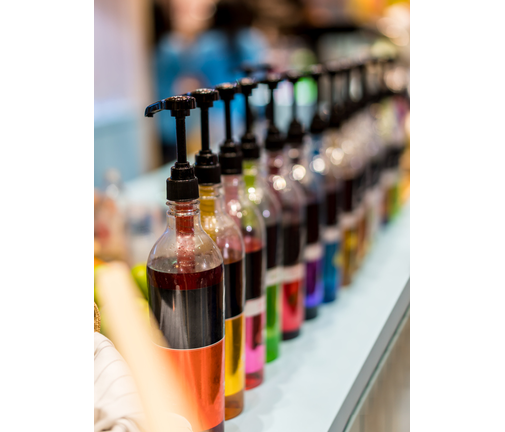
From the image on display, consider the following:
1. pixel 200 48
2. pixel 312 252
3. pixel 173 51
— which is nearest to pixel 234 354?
pixel 312 252

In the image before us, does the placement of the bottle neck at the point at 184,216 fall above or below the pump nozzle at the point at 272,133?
below

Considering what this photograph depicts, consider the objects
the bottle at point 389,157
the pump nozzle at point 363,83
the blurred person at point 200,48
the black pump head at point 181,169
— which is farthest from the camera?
the blurred person at point 200,48

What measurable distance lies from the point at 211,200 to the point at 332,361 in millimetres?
379

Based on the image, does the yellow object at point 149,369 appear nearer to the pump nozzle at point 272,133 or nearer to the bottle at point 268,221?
the bottle at point 268,221

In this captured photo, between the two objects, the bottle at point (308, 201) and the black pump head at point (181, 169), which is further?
the bottle at point (308, 201)

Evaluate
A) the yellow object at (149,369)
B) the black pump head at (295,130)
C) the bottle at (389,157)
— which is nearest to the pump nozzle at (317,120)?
the black pump head at (295,130)

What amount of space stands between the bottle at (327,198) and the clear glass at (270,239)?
215 millimetres

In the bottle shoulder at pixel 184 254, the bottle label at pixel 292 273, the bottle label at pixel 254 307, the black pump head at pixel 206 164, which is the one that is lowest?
the bottle label at pixel 254 307

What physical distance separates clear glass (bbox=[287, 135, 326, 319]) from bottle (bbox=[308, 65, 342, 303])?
26mm

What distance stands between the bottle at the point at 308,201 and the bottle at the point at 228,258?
288 millimetres

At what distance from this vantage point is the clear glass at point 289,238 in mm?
917

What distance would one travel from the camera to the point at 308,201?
0.98 m

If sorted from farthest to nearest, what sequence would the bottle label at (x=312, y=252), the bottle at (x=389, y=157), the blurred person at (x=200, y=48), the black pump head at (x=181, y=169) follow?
1. the blurred person at (x=200, y=48)
2. the bottle at (x=389, y=157)
3. the bottle label at (x=312, y=252)
4. the black pump head at (x=181, y=169)
